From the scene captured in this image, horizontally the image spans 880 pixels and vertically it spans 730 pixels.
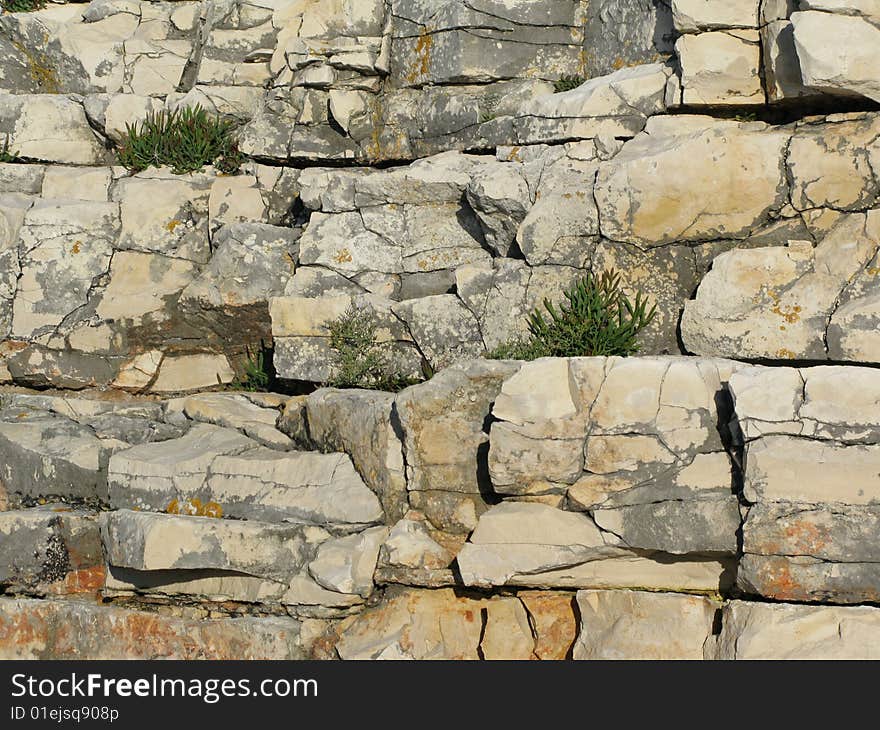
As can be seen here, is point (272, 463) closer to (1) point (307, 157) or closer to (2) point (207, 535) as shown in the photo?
(2) point (207, 535)

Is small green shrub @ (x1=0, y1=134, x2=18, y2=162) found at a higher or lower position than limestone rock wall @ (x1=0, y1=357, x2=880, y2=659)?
higher

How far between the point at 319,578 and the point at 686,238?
13.4 feet

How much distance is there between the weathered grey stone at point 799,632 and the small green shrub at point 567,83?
Result: 628 cm

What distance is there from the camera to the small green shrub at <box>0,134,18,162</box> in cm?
1320

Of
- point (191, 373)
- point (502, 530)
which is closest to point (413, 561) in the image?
point (502, 530)

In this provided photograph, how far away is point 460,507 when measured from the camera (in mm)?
8367

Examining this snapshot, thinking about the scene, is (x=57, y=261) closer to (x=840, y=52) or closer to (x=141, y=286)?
(x=141, y=286)

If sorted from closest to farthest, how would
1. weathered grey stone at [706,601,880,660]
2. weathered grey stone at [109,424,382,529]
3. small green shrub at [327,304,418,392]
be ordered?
1. weathered grey stone at [706,601,880,660]
2. weathered grey stone at [109,424,382,529]
3. small green shrub at [327,304,418,392]

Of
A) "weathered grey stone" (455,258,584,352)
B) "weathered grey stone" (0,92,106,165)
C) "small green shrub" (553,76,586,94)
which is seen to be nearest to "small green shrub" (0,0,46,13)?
"weathered grey stone" (0,92,106,165)

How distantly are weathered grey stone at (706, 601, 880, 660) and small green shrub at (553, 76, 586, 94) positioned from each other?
20.6ft

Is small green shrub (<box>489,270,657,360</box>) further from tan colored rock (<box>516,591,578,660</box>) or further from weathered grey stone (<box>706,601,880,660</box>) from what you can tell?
weathered grey stone (<box>706,601,880,660</box>)

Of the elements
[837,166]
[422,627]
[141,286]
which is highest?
[837,166]

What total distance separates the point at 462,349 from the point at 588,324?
119 cm

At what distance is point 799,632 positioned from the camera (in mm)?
7332
